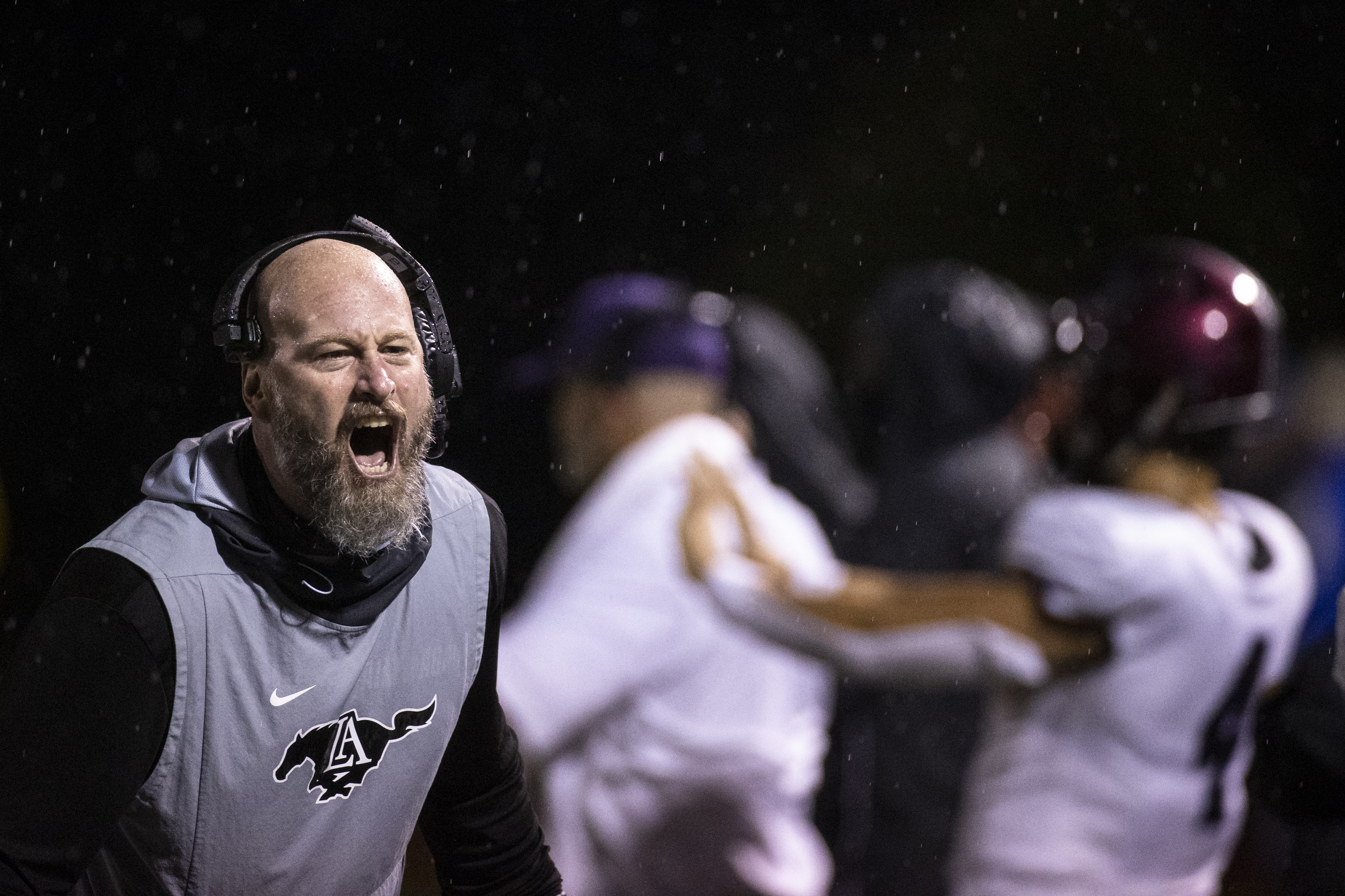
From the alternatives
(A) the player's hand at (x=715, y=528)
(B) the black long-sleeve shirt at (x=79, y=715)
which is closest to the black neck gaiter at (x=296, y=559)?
(B) the black long-sleeve shirt at (x=79, y=715)

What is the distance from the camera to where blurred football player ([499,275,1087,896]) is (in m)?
2.60

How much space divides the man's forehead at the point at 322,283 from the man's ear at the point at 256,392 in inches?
2.5

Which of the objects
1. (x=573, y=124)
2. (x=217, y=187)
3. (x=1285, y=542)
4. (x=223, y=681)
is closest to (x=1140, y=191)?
(x=573, y=124)

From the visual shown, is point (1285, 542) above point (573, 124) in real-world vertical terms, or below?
below

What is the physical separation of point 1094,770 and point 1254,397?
883mm

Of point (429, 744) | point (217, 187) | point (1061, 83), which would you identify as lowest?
point (429, 744)

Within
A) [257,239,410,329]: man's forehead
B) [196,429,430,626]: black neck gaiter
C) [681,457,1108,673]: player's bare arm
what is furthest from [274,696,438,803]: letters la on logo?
[681,457,1108,673]: player's bare arm

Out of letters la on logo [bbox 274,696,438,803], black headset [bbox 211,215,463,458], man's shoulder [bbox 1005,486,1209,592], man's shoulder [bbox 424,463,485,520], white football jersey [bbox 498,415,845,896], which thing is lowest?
white football jersey [bbox 498,415,845,896]

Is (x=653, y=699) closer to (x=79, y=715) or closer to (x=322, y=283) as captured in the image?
(x=322, y=283)

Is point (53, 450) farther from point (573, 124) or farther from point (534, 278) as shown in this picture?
point (573, 124)

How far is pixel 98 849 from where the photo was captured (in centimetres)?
123

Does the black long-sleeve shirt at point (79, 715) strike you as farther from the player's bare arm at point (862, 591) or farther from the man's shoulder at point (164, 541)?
the player's bare arm at point (862, 591)

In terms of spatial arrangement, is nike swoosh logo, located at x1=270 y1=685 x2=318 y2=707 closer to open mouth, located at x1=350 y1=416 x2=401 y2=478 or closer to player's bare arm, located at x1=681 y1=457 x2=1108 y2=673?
open mouth, located at x1=350 y1=416 x2=401 y2=478

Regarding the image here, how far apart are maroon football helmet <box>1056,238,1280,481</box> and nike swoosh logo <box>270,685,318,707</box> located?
1804mm
